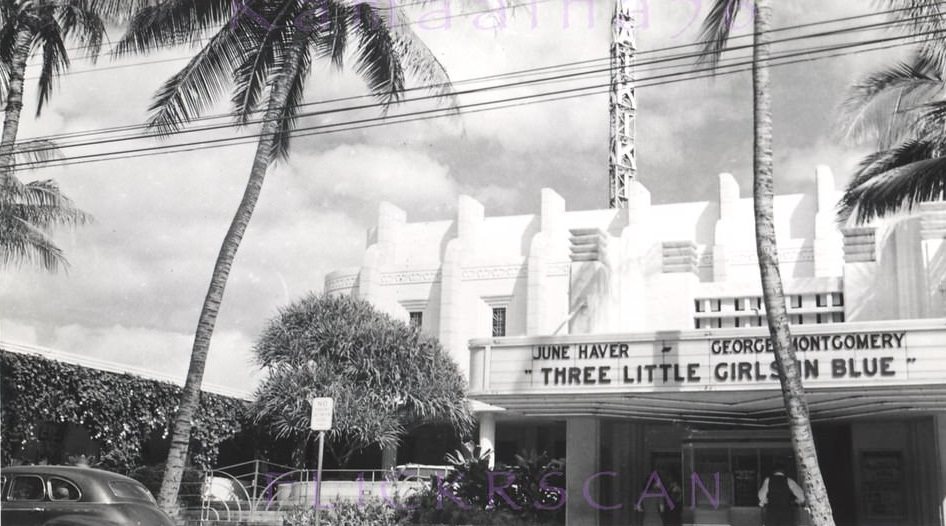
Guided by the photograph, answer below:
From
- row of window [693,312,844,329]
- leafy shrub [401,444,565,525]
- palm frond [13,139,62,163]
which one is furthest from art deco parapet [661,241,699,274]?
palm frond [13,139,62,163]

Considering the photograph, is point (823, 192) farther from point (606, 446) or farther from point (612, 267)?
point (606, 446)

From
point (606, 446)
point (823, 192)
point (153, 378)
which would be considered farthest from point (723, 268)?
point (153, 378)

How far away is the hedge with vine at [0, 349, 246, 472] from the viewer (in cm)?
2495

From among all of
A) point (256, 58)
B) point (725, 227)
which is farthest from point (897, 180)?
point (725, 227)

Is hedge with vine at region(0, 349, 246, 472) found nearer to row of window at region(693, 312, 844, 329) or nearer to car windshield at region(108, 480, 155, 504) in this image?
car windshield at region(108, 480, 155, 504)

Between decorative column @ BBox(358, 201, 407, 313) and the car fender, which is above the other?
decorative column @ BBox(358, 201, 407, 313)

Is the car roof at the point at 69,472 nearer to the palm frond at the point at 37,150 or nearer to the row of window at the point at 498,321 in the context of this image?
the palm frond at the point at 37,150

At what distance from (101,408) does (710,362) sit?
17.3 meters

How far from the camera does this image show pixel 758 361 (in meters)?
16.6

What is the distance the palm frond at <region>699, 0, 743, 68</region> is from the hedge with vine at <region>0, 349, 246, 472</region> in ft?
54.0

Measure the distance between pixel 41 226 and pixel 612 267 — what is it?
12797 millimetres

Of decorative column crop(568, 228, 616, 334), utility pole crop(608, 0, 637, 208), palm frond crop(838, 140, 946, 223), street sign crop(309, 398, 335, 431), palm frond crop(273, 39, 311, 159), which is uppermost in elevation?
utility pole crop(608, 0, 637, 208)

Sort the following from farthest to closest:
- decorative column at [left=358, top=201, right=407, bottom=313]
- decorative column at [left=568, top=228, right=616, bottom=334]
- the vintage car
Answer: decorative column at [left=358, top=201, right=407, bottom=313], decorative column at [left=568, top=228, right=616, bottom=334], the vintage car

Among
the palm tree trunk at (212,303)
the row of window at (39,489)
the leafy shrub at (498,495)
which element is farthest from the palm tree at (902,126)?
the row of window at (39,489)
